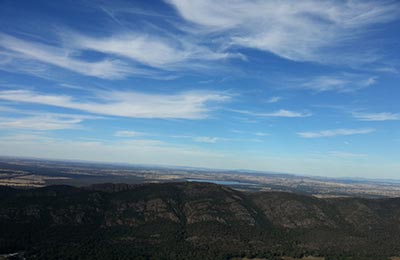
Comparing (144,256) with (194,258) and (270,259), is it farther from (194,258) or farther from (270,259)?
(270,259)

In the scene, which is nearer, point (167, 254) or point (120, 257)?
point (120, 257)

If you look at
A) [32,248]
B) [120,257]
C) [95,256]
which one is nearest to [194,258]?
[120,257]

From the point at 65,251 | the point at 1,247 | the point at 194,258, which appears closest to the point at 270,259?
the point at 194,258

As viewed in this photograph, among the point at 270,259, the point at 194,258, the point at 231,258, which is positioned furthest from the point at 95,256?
the point at 270,259

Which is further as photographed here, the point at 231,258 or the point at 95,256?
the point at 231,258

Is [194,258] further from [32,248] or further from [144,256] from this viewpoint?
[32,248]

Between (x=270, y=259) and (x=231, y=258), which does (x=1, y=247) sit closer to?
(x=231, y=258)

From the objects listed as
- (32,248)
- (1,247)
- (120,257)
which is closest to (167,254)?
(120,257)
